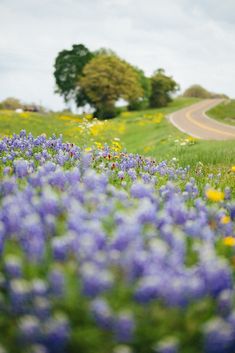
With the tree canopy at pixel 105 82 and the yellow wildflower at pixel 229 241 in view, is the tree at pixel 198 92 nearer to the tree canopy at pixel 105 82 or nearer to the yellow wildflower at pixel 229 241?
the tree canopy at pixel 105 82

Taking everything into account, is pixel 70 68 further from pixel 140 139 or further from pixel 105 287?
pixel 105 287

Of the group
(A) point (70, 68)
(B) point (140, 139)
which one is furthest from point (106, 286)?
(A) point (70, 68)

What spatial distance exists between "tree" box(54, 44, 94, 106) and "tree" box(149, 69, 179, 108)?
13.1 meters

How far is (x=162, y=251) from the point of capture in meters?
3.04

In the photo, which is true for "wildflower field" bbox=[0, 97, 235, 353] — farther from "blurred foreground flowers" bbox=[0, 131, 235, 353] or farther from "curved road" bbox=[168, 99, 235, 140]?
"curved road" bbox=[168, 99, 235, 140]

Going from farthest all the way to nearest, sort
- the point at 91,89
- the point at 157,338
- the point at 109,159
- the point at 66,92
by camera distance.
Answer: the point at 66,92
the point at 91,89
the point at 109,159
the point at 157,338

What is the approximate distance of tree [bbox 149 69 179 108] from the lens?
85.1 meters

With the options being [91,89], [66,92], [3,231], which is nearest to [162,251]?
[3,231]

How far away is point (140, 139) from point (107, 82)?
1202 inches

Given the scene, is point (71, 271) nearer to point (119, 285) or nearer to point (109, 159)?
point (119, 285)

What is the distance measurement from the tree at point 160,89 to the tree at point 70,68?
43.0ft

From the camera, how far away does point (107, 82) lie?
63344 mm

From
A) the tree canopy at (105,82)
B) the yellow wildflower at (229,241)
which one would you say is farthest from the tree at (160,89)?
the yellow wildflower at (229,241)

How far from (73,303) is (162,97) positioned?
278 feet
